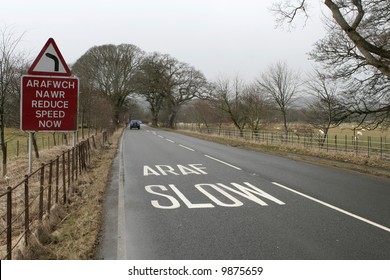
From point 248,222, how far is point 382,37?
13.4 m

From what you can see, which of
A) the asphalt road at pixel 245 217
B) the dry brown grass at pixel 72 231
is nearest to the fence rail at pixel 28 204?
the dry brown grass at pixel 72 231

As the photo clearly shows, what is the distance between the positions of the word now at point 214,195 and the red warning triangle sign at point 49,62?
349 cm

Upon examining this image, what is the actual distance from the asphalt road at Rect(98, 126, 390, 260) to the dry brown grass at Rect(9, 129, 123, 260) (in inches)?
9.9

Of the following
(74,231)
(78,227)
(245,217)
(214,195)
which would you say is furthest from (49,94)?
(245,217)

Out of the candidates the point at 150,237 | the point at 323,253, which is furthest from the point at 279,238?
the point at 150,237

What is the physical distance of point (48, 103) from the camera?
22.7 feet

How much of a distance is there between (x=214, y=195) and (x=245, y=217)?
1.93 m

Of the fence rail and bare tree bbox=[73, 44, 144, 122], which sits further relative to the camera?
bare tree bbox=[73, 44, 144, 122]

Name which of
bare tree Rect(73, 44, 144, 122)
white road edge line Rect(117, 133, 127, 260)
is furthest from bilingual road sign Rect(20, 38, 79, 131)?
bare tree Rect(73, 44, 144, 122)

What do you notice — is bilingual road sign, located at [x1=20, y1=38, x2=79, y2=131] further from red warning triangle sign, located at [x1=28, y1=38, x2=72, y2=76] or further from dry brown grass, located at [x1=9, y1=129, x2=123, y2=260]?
dry brown grass, located at [x1=9, y1=129, x2=123, y2=260]

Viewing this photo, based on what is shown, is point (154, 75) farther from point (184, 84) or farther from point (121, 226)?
point (121, 226)

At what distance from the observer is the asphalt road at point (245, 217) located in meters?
4.77

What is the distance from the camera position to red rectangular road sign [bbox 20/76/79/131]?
21.8ft

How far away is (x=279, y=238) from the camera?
17.3ft
